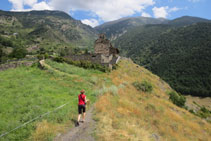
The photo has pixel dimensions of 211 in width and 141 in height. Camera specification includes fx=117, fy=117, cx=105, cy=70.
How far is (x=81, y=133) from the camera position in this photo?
5852 mm

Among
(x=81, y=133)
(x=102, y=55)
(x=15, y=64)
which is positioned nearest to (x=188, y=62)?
(x=102, y=55)

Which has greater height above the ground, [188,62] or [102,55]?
[102,55]

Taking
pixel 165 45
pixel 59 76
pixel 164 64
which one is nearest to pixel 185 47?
pixel 165 45

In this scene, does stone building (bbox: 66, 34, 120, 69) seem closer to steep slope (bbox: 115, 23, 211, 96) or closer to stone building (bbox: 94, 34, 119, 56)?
stone building (bbox: 94, 34, 119, 56)

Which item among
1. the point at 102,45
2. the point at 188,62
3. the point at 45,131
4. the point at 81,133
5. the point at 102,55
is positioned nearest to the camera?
the point at 45,131

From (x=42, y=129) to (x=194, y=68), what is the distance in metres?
144

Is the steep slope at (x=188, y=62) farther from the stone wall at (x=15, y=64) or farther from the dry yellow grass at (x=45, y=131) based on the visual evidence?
the dry yellow grass at (x=45, y=131)

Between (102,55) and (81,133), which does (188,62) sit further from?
(81,133)

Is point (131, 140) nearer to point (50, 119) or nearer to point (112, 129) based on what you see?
point (112, 129)

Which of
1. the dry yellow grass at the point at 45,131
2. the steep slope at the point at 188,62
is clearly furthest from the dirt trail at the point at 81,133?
the steep slope at the point at 188,62

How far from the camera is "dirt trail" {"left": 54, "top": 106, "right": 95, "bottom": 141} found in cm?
536

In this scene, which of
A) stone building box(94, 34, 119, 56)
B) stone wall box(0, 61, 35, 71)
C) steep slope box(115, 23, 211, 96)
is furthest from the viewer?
steep slope box(115, 23, 211, 96)

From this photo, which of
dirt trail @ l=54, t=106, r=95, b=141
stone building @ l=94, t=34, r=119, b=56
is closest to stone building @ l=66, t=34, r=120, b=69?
stone building @ l=94, t=34, r=119, b=56

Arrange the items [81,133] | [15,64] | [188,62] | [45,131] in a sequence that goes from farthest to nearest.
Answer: [188,62]
[15,64]
[81,133]
[45,131]
